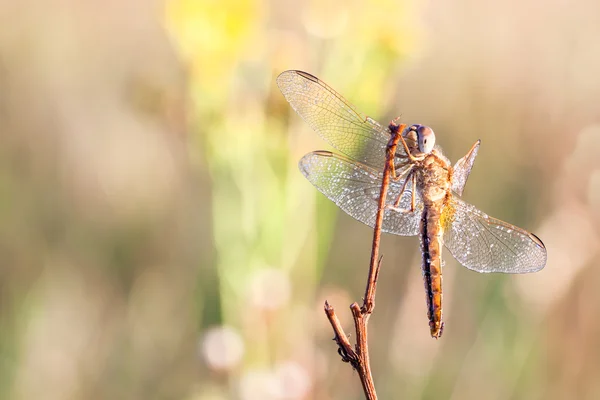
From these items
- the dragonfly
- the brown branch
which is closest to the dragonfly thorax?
the dragonfly

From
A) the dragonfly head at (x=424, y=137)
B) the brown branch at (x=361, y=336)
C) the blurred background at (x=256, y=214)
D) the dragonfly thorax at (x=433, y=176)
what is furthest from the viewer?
the blurred background at (x=256, y=214)

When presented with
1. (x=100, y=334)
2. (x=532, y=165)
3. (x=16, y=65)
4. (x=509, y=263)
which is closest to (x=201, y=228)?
(x=100, y=334)

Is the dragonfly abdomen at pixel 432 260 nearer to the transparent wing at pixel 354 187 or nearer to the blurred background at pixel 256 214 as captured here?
the transparent wing at pixel 354 187

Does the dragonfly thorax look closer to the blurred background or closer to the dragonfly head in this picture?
the dragonfly head

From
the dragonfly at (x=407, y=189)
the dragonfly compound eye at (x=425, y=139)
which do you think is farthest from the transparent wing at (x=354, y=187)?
the dragonfly compound eye at (x=425, y=139)

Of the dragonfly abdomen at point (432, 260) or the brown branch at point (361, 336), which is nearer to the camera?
the brown branch at point (361, 336)

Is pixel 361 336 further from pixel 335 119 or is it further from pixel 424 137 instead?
pixel 335 119

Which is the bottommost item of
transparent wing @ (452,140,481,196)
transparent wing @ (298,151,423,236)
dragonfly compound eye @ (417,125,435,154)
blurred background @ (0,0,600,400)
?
blurred background @ (0,0,600,400)

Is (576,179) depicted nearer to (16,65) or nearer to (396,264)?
(396,264)

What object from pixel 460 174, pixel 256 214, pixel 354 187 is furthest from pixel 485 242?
pixel 256 214
